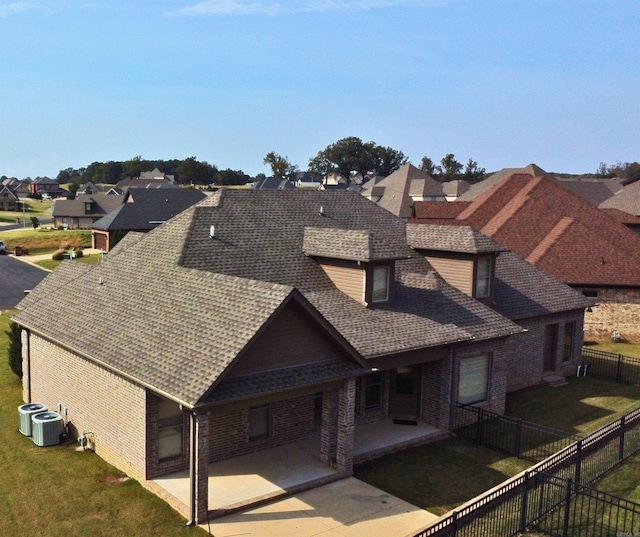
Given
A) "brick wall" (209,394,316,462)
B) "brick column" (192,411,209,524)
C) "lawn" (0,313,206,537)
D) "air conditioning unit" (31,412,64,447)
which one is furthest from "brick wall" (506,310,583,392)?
"air conditioning unit" (31,412,64,447)

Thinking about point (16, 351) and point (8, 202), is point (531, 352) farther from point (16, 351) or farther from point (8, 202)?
point (8, 202)

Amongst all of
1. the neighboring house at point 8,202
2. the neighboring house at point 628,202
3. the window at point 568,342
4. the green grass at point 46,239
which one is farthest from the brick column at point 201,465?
the neighboring house at point 8,202

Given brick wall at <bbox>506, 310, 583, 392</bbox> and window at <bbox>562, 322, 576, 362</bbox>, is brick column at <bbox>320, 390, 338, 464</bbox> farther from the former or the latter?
window at <bbox>562, 322, 576, 362</bbox>

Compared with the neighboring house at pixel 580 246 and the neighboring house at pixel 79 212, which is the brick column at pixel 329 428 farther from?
the neighboring house at pixel 79 212

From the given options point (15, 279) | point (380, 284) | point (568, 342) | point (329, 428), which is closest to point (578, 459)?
point (329, 428)

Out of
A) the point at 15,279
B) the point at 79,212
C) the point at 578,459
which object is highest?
the point at 79,212

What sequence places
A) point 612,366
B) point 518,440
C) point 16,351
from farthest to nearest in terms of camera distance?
point 612,366
point 16,351
point 518,440
